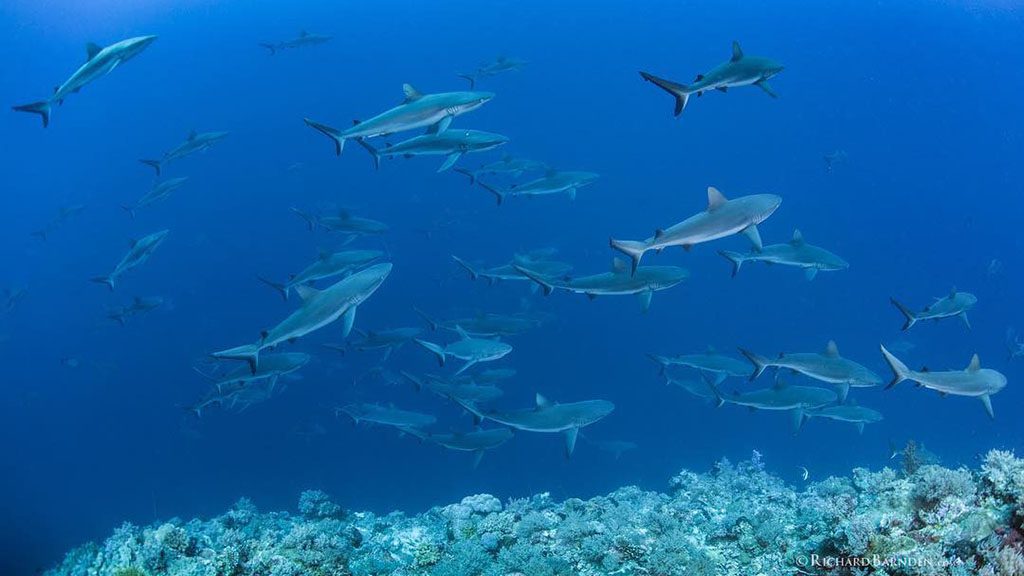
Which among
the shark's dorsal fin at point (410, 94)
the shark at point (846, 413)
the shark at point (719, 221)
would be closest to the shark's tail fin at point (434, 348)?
the shark's dorsal fin at point (410, 94)

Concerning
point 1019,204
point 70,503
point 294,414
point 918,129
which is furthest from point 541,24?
point 1019,204

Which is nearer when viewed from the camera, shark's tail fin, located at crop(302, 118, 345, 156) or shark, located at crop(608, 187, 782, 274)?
shark, located at crop(608, 187, 782, 274)

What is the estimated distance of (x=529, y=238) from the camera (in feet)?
166

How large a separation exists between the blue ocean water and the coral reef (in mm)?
16500

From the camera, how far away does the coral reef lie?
404 centimetres

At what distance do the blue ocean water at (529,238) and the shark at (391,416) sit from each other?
36.5 feet

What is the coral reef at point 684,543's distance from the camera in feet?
13.3

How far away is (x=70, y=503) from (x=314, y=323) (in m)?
37.8

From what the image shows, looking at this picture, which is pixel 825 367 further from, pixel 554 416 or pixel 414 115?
pixel 414 115

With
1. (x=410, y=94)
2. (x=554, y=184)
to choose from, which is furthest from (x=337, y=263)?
(x=554, y=184)

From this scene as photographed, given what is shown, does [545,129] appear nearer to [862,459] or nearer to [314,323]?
[862,459]

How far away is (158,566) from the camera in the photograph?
19.9 feet

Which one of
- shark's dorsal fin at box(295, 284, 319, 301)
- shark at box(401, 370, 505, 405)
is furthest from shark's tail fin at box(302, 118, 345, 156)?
shark at box(401, 370, 505, 405)

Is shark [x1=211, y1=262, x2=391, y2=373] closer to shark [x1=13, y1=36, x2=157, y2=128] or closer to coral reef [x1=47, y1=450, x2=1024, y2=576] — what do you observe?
coral reef [x1=47, y1=450, x2=1024, y2=576]
